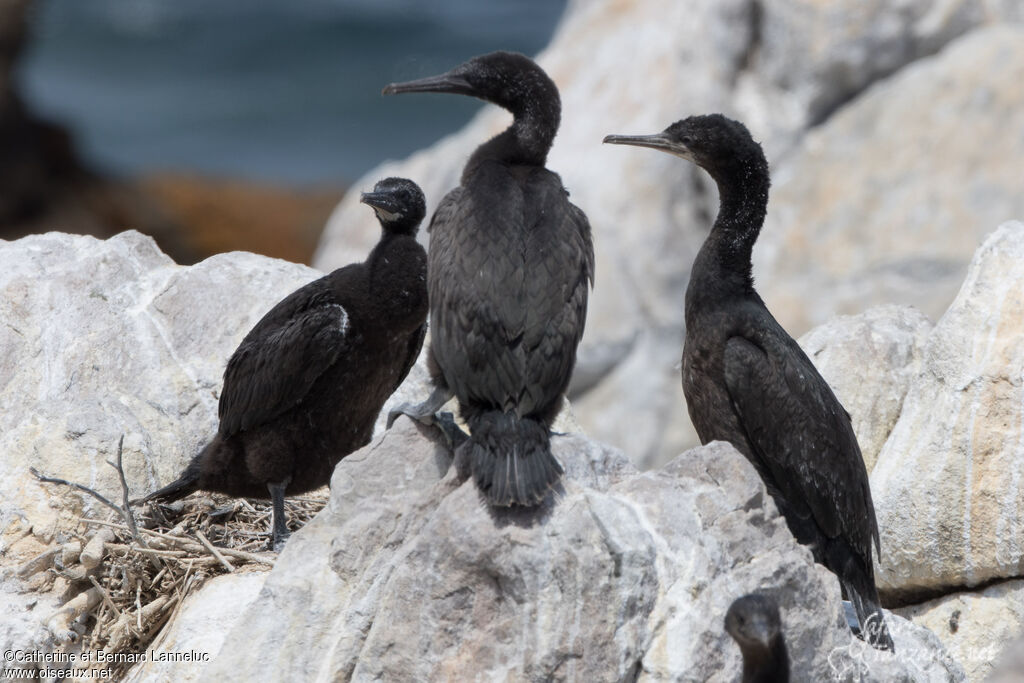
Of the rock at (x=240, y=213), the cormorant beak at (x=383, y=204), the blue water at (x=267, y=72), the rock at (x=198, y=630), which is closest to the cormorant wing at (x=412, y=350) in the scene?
the cormorant beak at (x=383, y=204)

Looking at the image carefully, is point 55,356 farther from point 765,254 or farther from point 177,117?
point 177,117

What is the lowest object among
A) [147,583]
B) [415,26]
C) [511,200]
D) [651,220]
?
[147,583]

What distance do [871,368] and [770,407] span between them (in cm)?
169

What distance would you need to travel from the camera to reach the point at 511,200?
5957 mm

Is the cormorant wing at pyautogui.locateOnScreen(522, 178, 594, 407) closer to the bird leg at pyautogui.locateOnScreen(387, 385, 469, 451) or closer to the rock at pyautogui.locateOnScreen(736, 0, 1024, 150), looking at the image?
the bird leg at pyautogui.locateOnScreen(387, 385, 469, 451)

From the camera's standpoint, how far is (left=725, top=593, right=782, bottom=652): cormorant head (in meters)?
4.54

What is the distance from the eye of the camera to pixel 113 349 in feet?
24.9

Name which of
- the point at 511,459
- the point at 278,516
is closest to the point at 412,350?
the point at 278,516

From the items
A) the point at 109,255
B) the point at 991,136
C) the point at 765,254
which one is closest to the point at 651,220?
the point at 765,254

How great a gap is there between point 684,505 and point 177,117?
1221 inches

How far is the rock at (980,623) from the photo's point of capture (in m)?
6.85

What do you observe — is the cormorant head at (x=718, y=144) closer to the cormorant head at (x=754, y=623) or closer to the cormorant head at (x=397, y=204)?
the cormorant head at (x=397, y=204)

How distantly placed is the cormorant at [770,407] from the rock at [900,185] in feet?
19.4

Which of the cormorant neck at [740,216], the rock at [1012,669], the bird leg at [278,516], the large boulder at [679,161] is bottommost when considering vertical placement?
the bird leg at [278,516]
